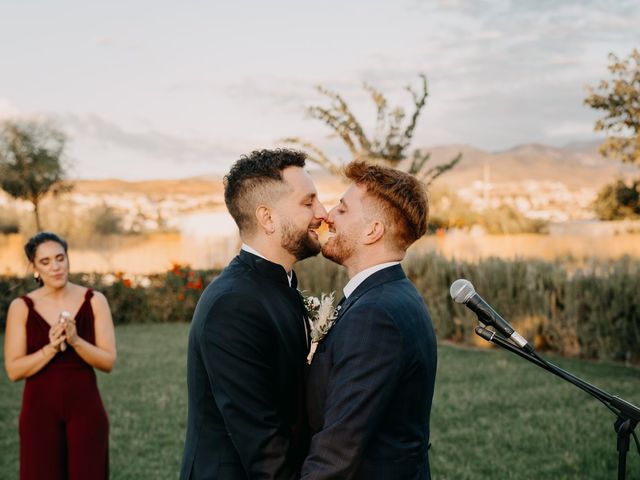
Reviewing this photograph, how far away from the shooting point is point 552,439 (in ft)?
26.4

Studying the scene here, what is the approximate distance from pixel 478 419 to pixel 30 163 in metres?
32.1

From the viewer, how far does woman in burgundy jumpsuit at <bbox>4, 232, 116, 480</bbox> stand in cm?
502

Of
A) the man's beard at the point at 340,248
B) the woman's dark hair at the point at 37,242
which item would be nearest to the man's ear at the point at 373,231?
the man's beard at the point at 340,248

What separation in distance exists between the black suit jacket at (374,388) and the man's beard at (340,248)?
0.54 ft

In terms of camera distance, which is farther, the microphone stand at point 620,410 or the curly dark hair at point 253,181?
the curly dark hair at point 253,181

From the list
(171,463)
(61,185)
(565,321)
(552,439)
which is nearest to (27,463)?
(171,463)

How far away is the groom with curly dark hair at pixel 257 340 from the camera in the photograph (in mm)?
2680

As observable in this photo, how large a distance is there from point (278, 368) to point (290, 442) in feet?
0.89

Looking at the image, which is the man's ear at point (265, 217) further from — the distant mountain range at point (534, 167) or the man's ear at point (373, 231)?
the distant mountain range at point (534, 167)

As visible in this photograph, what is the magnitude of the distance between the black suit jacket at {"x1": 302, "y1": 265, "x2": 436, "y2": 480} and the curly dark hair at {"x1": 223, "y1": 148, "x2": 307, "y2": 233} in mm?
556

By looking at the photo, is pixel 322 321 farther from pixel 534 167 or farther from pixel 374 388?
pixel 534 167

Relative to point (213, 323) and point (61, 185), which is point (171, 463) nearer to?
point (213, 323)

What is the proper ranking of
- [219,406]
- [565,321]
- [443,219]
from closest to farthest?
[219,406] → [565,321] → [443,219]

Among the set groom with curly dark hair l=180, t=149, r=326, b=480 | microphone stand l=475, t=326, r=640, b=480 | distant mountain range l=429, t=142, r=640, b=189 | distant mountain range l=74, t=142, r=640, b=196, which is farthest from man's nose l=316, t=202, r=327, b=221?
distant mountain range l=429, t=142, r=640, b=189
